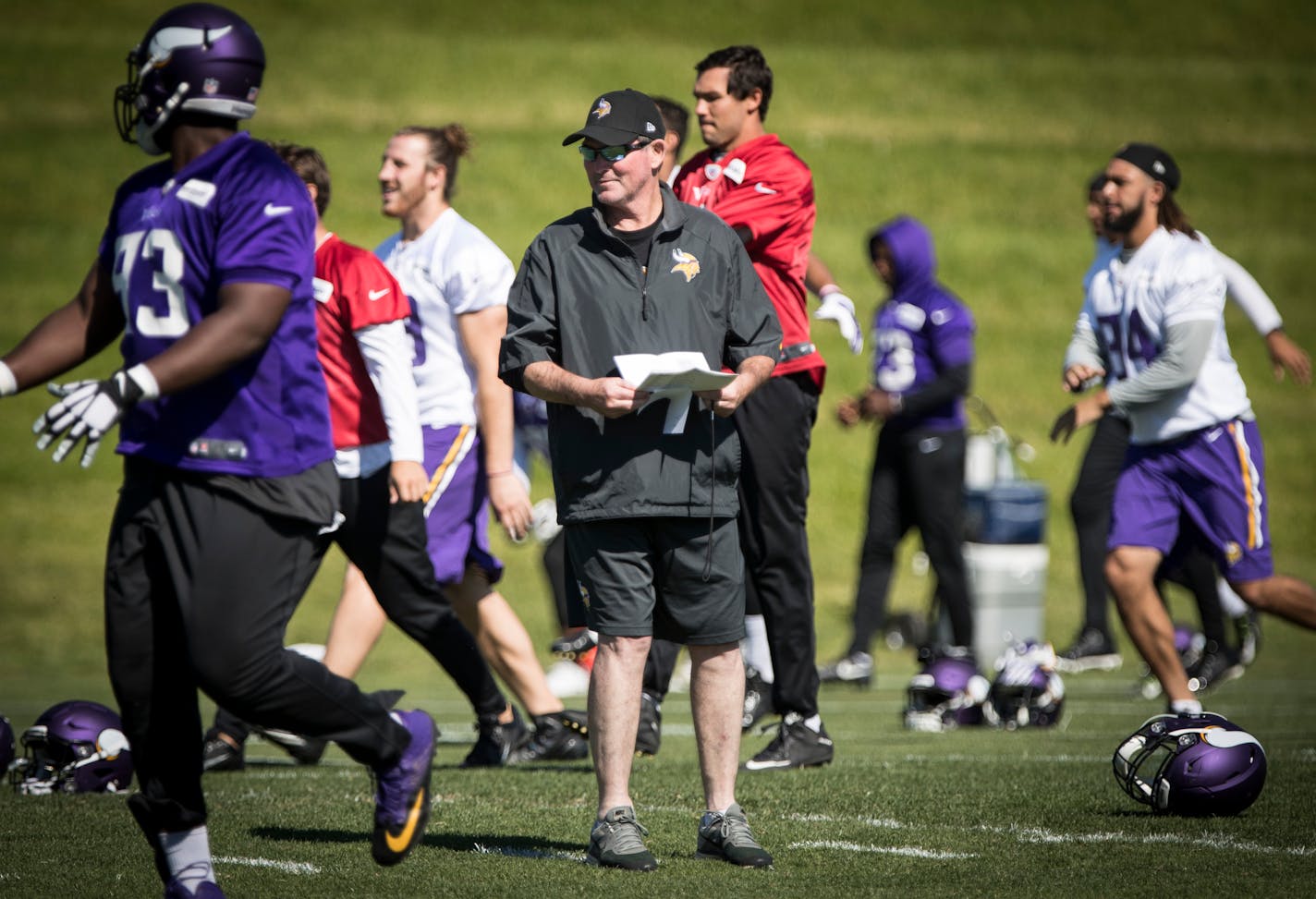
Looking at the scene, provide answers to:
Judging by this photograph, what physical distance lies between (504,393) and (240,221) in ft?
9.21

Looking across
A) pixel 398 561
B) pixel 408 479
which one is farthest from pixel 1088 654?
pixel 408 479

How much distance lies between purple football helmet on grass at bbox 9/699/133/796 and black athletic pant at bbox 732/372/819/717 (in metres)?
2.39

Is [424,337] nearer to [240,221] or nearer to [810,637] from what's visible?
[810,637]

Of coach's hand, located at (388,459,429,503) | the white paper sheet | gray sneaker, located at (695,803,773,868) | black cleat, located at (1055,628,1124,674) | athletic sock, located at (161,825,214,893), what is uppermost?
the white paper sheet

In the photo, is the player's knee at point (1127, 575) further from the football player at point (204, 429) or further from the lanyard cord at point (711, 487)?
the football player at point (204, 429)

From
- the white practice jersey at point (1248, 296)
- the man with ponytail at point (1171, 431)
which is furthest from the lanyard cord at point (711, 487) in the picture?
the white practice jersey at point (1248, 296)

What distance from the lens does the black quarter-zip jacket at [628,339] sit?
449cm

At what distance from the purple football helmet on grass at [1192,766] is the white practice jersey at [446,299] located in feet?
9.82

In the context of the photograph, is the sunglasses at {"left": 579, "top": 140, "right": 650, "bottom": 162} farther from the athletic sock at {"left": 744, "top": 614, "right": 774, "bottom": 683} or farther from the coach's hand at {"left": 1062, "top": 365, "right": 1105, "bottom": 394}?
the athletic sock at {"left": 744, "top": 614, "right": 774, "bottom": 683}

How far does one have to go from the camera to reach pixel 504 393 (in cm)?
651

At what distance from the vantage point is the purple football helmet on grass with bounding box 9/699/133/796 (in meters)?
5.95

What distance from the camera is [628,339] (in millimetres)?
4547

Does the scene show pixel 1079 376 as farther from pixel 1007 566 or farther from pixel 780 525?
pixel 1007 566

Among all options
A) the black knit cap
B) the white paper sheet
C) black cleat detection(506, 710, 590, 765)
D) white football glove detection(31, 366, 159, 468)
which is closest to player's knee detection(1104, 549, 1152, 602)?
the black knit cap
